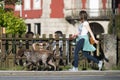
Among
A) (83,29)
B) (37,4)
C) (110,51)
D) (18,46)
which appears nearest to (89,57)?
(83,29)

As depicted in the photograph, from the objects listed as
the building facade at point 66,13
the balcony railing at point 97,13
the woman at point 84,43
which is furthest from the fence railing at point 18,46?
the building facade at point 66,13

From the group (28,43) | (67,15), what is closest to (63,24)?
(67,15)

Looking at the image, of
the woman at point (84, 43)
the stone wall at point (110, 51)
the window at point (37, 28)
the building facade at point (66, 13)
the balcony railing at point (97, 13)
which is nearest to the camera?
the woman at point (84, 43)

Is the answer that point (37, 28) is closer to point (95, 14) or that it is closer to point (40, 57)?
point (95, 14)

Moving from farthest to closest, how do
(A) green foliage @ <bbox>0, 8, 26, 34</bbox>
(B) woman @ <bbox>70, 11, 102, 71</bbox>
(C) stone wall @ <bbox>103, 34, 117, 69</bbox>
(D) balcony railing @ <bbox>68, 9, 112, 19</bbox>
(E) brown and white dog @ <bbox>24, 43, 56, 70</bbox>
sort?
(D) balcony railing @ <bbox>68, 9, 112, 19</bbox> → (A) green foliage @ <bbox>0, 8, 26, 34</bbox> → (C) stone wall @ <bbox>103, 34, 117, 69</bbox> → (E) brown and white dog @ <bbox>24, 43, 56, 70</bbox> → (B) woman @ <bbox>70, 11, 102, 71</bbox>

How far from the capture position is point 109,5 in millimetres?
61938

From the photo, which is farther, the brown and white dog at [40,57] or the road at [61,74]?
the brown and white dog at [40,57]

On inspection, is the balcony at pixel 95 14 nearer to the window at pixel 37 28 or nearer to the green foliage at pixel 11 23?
the window at pixel 37 28

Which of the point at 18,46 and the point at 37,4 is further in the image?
the point at 37,4

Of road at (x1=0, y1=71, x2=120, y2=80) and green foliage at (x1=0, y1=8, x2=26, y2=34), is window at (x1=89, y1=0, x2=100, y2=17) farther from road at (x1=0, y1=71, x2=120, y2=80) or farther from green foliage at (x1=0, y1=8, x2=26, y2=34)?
road at (x1=0, y1=71, x2=120, y2=80)

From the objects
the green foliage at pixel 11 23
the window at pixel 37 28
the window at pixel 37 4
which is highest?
the window at pixel 37 4

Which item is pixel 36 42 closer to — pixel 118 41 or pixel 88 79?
pixel 118 41

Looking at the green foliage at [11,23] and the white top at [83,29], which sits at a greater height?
the white top at [83,29]

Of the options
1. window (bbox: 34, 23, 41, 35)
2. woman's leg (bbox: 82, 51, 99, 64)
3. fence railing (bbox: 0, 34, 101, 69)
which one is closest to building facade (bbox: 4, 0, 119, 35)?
window (bbox: 34, 23, 41, 35)
